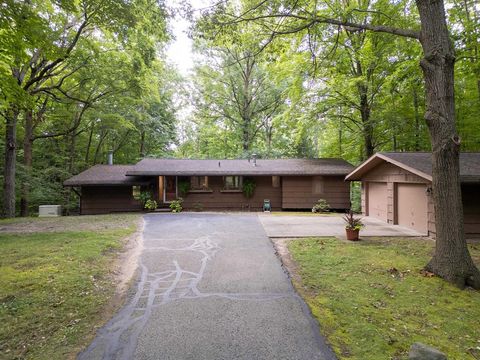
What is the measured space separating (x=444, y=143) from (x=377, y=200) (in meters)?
8.51

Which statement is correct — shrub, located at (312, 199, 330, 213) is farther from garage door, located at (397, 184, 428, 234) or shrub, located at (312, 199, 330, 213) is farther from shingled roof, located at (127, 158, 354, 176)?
garage door, located at (397, 184, 428, 234)

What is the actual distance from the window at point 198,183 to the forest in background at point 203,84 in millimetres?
6175

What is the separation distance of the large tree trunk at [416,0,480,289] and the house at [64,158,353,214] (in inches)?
396

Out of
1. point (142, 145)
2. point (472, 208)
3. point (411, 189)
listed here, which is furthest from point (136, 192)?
point (472, 208)

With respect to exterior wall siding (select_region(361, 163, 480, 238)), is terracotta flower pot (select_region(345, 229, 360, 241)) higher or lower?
lower

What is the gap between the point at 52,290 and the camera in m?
4.70

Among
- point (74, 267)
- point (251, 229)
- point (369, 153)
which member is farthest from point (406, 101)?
point (74, 267)

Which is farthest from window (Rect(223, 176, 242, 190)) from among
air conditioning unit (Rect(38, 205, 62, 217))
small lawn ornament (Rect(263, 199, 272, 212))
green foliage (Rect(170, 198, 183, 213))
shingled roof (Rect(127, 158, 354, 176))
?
air conditioning unit (Rect(38, 205, 62, 217))

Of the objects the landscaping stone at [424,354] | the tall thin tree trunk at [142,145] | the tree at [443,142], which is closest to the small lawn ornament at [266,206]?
the tree at [443,142]

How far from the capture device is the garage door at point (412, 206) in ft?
31.3

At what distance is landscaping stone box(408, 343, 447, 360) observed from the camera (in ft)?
8.89

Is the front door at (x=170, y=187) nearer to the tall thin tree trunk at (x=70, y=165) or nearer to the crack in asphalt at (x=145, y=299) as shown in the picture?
the tall thin tree trunk at (x=70, y=165)

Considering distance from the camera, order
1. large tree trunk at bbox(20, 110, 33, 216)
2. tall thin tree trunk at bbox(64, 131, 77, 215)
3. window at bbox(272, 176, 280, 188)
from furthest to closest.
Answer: tall thin tree trunk at bbox(64, 131, 77, 215) → window at bbox(272, 176, 280, 188) → large tree trunk at bbox(20, 110, 33, 216)

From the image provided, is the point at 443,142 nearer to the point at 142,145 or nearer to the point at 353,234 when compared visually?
the point at 353,234
